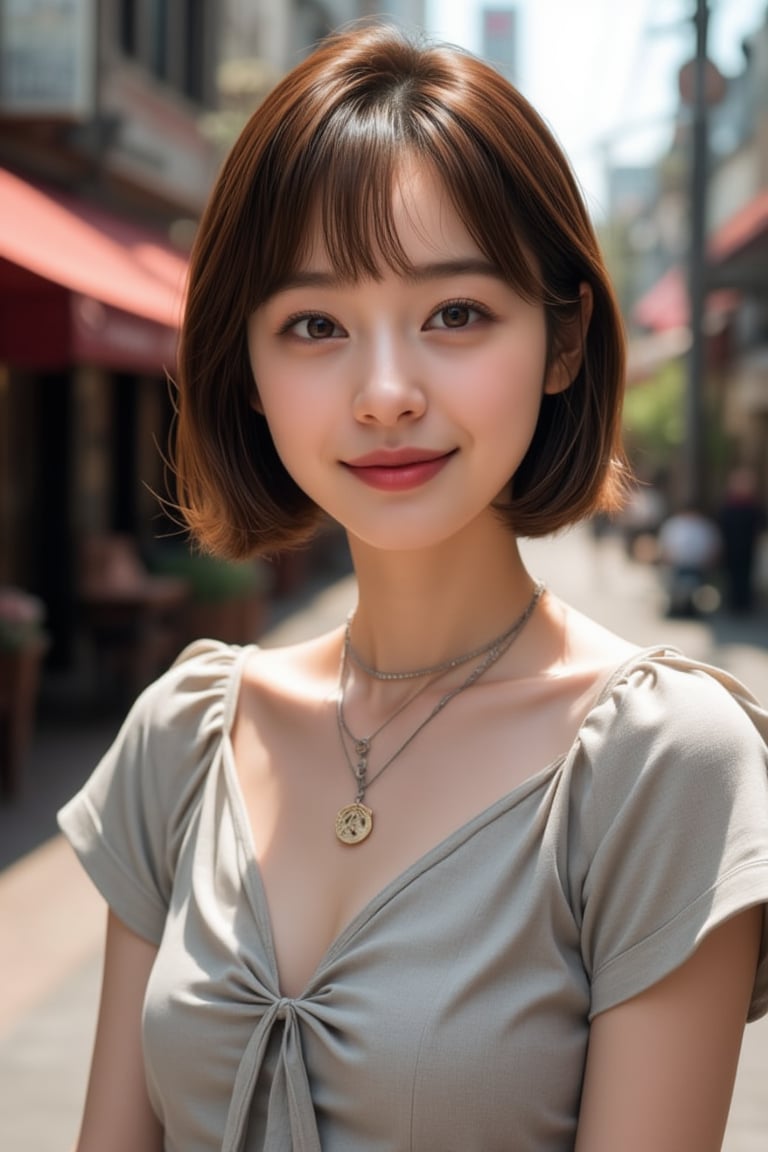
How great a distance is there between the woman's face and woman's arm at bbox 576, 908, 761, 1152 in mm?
480

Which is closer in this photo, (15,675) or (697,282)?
(15,675)

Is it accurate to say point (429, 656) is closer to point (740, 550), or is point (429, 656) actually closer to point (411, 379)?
point (411, 379)

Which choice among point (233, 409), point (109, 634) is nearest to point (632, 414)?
point (109, 634)

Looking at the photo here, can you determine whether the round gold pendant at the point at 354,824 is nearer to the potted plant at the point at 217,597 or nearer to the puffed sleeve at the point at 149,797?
the puffed sleeve at the point at 149,797

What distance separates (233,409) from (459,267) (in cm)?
43

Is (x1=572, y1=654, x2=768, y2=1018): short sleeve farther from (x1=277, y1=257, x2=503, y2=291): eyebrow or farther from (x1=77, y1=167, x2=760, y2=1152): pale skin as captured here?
(x1=277, y1=257, x2=503, y2=291): eyebrow

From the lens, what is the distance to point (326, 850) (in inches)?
65.9

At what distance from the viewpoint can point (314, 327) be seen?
161 centimetres

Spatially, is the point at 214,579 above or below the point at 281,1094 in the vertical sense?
below

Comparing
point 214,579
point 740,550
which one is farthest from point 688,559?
point 214,579

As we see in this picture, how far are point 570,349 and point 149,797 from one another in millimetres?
687

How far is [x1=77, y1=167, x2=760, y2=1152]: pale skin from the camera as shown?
Answer: 141cm

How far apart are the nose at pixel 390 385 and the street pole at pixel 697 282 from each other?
619 inches

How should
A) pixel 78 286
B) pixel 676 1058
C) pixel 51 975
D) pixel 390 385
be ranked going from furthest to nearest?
pixel 78 286 → pixel 51 975 → pixel 390 385 → pixel 676 1058
